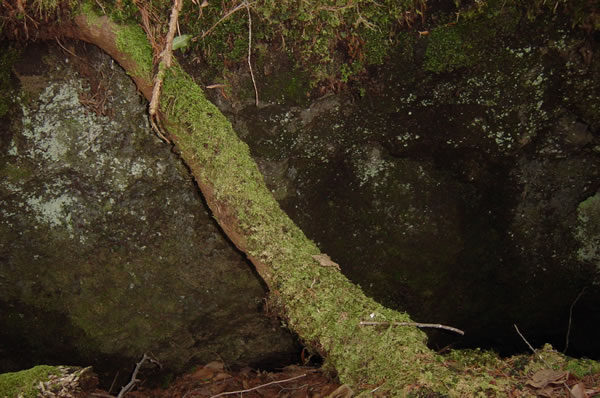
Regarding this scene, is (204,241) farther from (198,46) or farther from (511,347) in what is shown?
(511,347)

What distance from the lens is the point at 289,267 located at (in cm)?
207

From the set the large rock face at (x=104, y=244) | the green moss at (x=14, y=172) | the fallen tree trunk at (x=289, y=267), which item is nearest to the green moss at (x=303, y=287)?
the fallen tree trunk at (x=289, y=267)

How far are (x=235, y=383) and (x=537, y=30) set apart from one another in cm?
308

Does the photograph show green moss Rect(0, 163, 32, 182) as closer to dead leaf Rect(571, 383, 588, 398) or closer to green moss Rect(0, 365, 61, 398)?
green moss Rect(0, 365, 61, 398)

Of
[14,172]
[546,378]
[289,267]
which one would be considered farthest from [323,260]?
[14,172]

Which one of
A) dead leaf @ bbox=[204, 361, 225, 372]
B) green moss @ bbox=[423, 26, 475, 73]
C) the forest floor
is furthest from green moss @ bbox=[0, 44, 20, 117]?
green moss @ bbox=[423, 26, 475, 73]

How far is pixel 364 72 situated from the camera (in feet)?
9.45

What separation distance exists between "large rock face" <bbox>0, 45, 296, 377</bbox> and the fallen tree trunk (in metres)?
0.55

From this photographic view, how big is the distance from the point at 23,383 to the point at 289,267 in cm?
142

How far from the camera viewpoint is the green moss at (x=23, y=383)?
6.57 feet

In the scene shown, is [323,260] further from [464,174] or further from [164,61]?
[464,174]

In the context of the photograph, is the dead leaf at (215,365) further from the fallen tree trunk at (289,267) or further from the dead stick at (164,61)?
the dead stick at (164,61)

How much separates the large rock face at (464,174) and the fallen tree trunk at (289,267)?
699mm

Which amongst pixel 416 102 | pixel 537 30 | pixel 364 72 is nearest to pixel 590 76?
pixel 537 30
